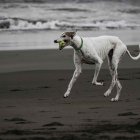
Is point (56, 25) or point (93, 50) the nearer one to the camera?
point (93, 50)

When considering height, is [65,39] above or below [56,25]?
above

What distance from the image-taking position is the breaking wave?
2950 cm

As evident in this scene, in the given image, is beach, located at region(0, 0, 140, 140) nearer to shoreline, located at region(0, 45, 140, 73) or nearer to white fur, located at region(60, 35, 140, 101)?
shoreline, located at region(0, 45, 140, 73)

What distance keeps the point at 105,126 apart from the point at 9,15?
24.9 meters

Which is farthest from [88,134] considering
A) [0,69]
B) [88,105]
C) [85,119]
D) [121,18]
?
[121,18]

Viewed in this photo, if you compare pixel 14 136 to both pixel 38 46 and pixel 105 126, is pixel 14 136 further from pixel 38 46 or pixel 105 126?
pixel 38 46

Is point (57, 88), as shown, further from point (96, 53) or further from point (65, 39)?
point (65, 39)

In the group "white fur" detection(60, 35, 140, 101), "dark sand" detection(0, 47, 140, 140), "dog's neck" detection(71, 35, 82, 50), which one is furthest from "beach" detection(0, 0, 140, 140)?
"dog's neck" detection(71, 35, 82, 50)

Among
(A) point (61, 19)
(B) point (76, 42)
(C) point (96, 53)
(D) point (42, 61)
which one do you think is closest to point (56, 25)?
(A) point (61, 19)

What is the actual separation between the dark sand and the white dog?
0.48m

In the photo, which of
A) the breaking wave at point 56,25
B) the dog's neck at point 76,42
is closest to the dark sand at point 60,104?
the dog's neck at point 76,42

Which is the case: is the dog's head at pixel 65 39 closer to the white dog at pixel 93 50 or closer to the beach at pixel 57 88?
the white dog at pixel 93 50

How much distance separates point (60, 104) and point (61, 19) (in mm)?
20763

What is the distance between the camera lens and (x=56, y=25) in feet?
98.6
